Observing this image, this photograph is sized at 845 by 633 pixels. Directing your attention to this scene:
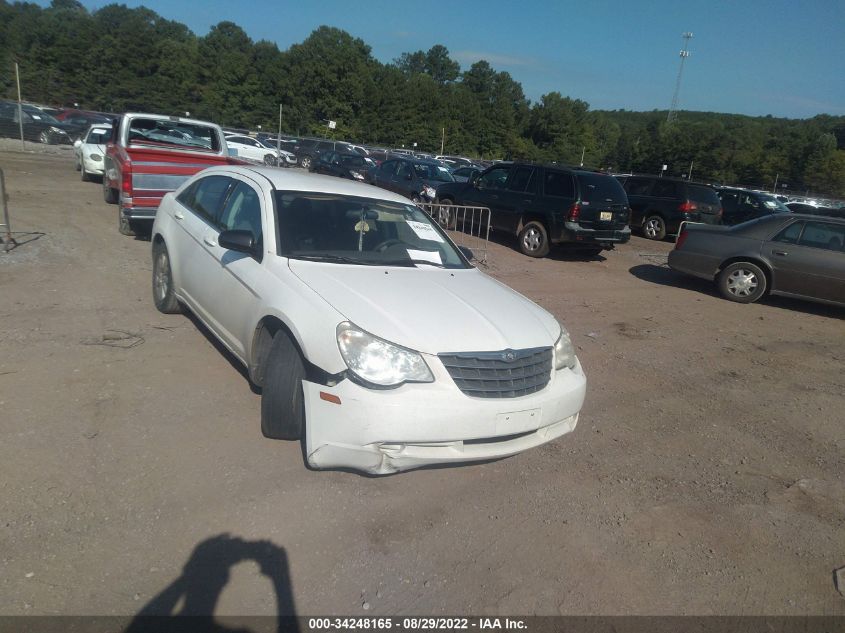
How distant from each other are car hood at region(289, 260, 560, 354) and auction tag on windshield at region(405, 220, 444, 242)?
2.16 feet

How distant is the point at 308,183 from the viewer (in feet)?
16.5

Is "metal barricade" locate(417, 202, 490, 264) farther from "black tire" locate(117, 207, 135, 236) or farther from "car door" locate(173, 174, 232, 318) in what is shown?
"car door" locate(173, 174, 232, 318)

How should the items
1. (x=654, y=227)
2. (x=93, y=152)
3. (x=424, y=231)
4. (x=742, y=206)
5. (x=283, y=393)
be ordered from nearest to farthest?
1. (x=283, y=393)
2. (x=424, y=231)
3. (x=93, y=152)
4. (x=654, y=227)
5. (x=742, y=206)

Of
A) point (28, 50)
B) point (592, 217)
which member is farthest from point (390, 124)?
point (592, 217)

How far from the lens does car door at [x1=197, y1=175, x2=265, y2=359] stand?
423 cm

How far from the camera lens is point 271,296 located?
3924 mm

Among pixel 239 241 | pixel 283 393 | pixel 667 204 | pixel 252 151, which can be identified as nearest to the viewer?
pixel 283 393

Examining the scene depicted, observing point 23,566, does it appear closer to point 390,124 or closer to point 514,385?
point 514,385

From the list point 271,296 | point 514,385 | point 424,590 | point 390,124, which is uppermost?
point 390,124

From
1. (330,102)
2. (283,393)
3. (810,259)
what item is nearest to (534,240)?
(810,259)

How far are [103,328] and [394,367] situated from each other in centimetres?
380

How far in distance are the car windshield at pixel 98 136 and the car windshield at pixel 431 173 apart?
901cm

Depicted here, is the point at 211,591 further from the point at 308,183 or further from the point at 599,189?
the point at 599,189

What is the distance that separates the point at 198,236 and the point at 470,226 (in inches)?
385
